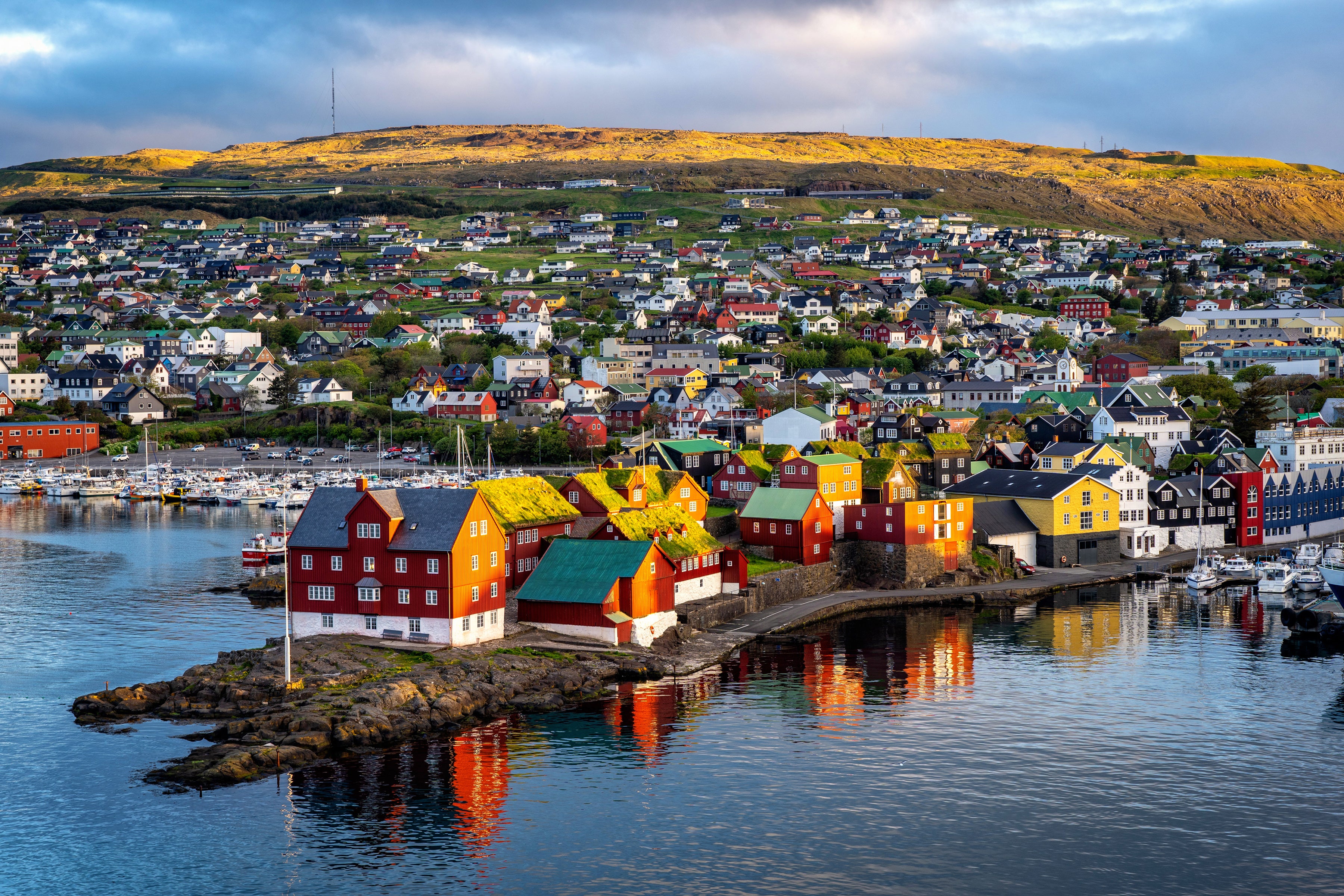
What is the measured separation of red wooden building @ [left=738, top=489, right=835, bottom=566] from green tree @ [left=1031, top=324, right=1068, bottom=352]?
5855cm

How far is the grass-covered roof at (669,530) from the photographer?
38.6m

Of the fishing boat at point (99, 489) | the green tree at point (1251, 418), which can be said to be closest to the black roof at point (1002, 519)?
the green tree at point (1251, 418)

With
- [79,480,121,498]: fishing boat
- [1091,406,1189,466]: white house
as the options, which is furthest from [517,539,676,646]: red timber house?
[79,480,121,498]: fishing boat

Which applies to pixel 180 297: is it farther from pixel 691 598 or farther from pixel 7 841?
pixel 7 841

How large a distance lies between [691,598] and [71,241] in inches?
5858

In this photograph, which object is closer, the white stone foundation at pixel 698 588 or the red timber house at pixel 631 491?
the white stone foundation at pixel 698 588

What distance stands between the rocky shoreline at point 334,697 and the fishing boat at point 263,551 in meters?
18.0

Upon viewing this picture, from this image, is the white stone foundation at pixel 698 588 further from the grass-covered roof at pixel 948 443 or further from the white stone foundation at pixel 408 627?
the grass-covered roof at pixel 948 443

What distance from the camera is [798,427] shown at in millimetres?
67375

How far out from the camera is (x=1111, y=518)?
52.0 m

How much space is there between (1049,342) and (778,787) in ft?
274

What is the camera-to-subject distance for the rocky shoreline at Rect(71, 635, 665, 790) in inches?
1056

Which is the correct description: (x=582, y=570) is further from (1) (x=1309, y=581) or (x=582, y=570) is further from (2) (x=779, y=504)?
(1) (x=1309, y=581)

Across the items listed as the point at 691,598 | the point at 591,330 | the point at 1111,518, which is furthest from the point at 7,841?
the point at 591,330
